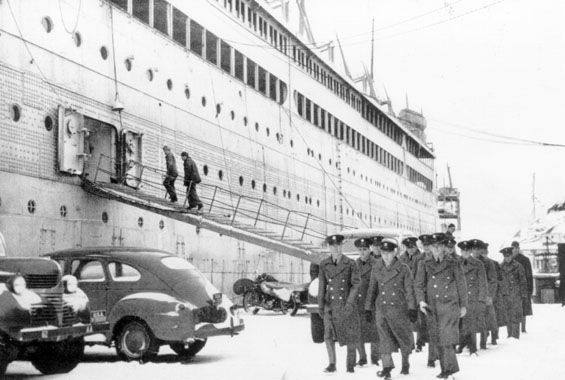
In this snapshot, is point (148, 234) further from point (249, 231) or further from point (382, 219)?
point (382, 219)

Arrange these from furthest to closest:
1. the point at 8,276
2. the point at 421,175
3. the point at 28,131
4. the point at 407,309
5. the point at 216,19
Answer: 1. the point at 421,175
2. the point at 216,19
3. the point at 28,131
4. the point at 407,309
5. the point at 8,276

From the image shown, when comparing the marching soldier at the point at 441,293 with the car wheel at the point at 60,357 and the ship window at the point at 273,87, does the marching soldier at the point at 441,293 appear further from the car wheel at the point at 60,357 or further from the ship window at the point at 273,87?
the ship window at the point at 273,87

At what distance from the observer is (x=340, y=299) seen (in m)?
7.80

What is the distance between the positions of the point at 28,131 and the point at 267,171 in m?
11.5

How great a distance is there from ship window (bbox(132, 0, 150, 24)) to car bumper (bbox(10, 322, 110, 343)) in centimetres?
999

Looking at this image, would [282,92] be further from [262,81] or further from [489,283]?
[489,283]

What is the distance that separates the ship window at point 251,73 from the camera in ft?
74.7

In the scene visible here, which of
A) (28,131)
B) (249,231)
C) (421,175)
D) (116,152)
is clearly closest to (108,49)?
(116,152)

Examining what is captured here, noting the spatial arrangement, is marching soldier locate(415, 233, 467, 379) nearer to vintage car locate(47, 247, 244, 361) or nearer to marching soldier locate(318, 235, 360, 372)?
marching soldier locate(318, 235, 360, 372)

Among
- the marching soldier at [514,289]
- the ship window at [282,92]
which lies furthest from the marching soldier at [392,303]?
the ship window at [282,92]

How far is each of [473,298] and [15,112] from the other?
7.71 m

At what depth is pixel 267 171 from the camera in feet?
74.0

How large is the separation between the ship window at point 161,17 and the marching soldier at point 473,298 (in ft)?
33.1

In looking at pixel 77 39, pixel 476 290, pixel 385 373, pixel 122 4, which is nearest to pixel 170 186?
pixel 77 39
